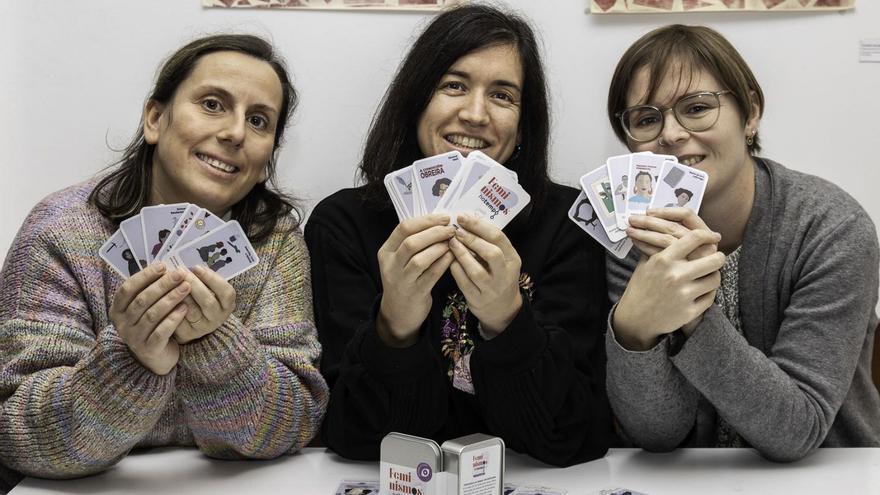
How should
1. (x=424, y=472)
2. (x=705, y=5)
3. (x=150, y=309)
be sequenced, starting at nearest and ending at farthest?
1. (x=424, y=472)
2. (x=150, y=309)
3. (x=705, y=5)

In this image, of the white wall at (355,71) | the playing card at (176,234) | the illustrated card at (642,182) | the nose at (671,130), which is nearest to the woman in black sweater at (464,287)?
the illustrated card at (642,182)

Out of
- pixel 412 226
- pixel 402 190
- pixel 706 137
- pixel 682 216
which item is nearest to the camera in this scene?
pixel 412 226

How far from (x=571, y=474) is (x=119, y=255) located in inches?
45.2

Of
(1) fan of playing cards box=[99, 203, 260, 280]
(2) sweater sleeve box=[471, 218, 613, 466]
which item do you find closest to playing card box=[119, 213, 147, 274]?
(1) fan of playing cards box=[99, 203, 260, 280]

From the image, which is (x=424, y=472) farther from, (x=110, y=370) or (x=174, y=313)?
(x=110, y=370)

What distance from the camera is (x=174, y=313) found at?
6.10 ft

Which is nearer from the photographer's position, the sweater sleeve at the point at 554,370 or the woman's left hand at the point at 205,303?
the woman's left hand at the point at 205,303

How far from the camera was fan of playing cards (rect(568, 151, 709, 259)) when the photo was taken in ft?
7.14

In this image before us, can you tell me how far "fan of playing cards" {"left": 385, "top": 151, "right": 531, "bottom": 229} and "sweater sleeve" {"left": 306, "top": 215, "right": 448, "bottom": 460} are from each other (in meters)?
0.27

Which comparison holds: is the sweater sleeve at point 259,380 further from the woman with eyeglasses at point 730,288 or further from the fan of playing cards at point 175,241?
the woman with eyeglasses at point 730,288

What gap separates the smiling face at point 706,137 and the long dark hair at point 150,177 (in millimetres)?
1038

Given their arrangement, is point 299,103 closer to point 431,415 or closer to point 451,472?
point 431,415

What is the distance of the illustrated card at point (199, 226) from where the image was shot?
198 cm

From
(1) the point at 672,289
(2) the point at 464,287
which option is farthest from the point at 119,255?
(1) the point at 672,289
